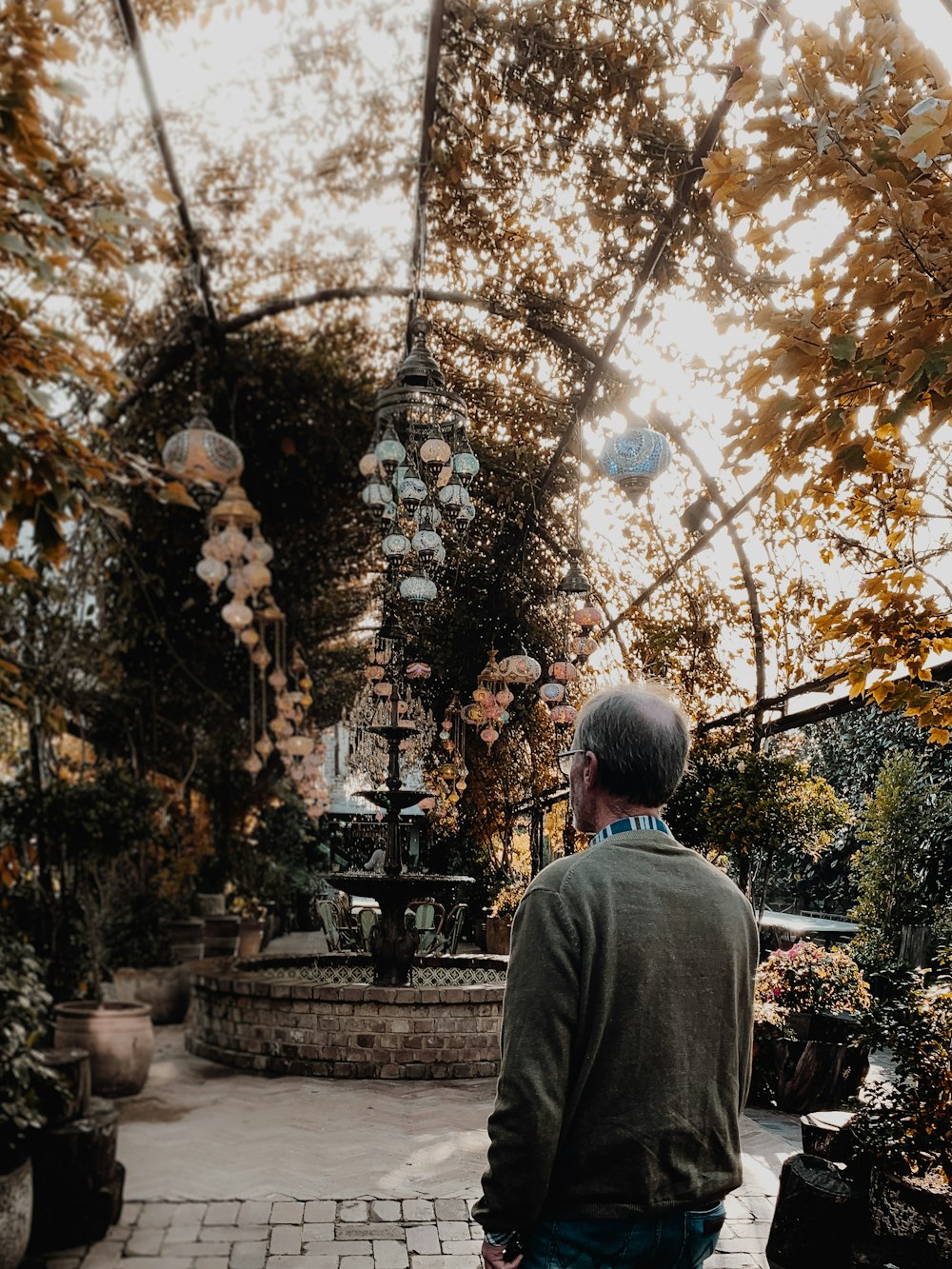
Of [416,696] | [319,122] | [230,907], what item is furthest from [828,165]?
[230,907]

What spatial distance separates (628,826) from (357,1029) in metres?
5.75

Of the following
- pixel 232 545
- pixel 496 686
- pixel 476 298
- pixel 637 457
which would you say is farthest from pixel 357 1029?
pixel 476 298

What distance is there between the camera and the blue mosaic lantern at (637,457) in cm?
406

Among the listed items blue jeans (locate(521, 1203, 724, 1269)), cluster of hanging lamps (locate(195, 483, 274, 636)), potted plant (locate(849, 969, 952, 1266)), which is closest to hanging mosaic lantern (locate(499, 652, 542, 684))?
cluster of hanging lamps (locate(195, 483, 274, 636))

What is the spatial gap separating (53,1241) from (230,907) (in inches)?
395

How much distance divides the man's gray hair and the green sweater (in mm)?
139

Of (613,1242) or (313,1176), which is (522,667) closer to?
(313,1176)

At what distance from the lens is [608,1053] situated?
1.52 meters

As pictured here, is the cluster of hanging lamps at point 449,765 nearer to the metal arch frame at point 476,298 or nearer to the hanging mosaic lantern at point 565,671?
the hanging mosaic lantern at point 565,671

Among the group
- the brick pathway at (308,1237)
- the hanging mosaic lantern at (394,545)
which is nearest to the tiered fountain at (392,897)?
the hanging mosaic lantern at (394,545)

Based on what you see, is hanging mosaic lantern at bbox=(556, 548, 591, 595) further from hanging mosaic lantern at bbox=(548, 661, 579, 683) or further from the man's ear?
the man's ear

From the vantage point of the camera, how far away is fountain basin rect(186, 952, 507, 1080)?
22.1 ft

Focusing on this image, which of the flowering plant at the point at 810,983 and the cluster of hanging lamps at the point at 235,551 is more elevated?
the cluster of hanging lamps at the point at 235,551

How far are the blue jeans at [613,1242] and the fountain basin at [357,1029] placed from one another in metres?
5.52
